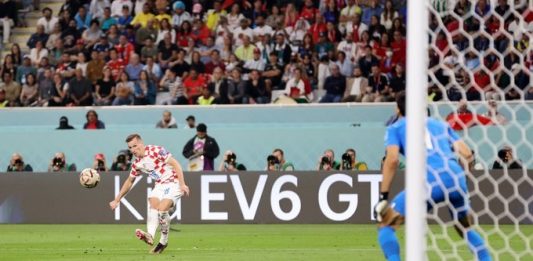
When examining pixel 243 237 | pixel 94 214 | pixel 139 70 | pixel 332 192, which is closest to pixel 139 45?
pixel 139 70

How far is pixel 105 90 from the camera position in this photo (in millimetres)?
25906

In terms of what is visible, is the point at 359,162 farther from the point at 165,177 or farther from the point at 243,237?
the point at 165,177

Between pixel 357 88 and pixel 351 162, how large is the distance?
6.37ft

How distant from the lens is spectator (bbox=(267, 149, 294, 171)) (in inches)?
923

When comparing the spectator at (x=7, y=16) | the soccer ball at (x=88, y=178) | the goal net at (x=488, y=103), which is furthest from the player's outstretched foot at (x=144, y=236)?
the spectator at (x=7, y=16)

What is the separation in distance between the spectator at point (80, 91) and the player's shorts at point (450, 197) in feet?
49.5

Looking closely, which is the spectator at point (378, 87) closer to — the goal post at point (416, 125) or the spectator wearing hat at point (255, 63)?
the spectator wearing hat at point (255, 63)

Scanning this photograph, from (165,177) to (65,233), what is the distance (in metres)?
3.99

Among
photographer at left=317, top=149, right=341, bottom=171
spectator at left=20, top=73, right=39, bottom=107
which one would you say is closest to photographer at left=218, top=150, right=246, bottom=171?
photographer at left=317, top=149, right=341, bottom=171

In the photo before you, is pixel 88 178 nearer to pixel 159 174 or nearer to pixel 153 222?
pixel 159 174

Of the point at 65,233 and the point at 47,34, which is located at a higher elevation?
the point at 47,34

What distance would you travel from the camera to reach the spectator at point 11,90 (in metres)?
26.3

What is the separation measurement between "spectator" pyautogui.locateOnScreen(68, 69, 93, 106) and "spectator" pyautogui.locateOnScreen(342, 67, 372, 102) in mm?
5201

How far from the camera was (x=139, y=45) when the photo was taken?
2702 centimetres
